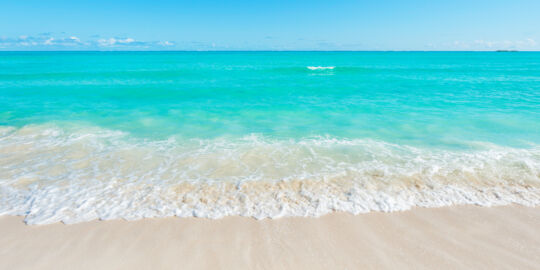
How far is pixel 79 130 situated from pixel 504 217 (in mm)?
14804

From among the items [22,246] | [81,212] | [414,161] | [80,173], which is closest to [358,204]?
[414,161]

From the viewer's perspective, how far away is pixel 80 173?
24.5 ft

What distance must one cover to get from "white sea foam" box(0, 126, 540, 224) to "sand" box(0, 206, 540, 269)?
0.33 meters

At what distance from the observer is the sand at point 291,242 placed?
4355 mm

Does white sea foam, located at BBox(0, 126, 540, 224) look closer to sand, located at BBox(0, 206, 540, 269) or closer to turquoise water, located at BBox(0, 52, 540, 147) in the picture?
sand, located at BBox(0, 206, 540, 269)

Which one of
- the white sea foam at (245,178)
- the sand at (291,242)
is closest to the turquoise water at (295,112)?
the white sea foam at (245,178)

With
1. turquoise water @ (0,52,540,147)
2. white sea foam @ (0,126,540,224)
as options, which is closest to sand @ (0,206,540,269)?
white sea foam @ (0,126,540,224)

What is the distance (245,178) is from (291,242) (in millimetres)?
2717

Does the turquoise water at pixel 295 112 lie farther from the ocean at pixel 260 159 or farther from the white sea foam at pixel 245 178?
the white sea foam at pixel 245 178

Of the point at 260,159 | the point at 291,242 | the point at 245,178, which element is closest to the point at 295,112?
the point at 260,159

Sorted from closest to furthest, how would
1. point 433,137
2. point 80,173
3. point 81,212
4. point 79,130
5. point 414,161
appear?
1. point 81,212
2. point 80,173
3. point 414,161
4. point 433,137
5. point 79,130

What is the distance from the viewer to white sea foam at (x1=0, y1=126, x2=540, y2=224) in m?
5.86

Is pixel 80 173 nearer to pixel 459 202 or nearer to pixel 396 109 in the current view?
pixel 459 202

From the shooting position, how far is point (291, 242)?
478cm
